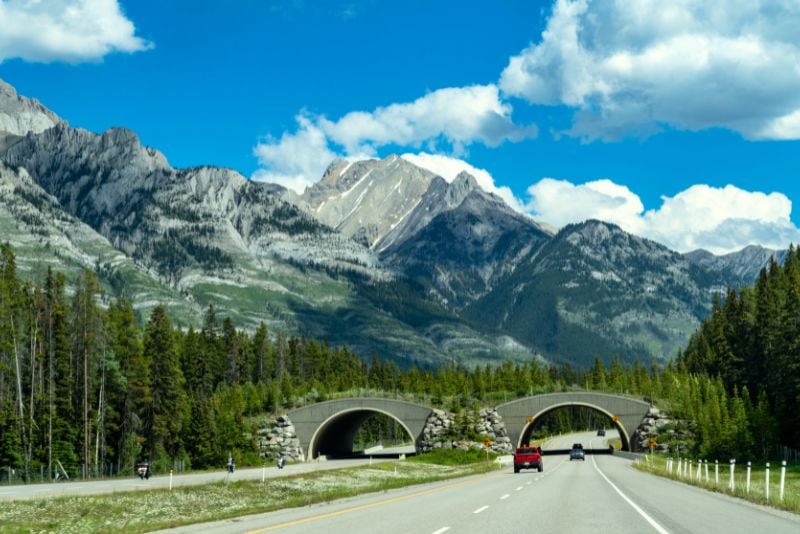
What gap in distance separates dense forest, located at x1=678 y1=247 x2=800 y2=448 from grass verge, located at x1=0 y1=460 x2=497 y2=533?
5924cm

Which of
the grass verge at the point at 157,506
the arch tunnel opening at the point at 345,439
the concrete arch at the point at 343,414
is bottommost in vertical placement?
the arch tunnel opening at the point at 345,439

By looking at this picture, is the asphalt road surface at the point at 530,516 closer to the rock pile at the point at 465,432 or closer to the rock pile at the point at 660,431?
the rock pile at the point at 660,431

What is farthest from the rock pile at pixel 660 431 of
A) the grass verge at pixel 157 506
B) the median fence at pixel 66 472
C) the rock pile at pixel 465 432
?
the grass verge at pixel 157 506

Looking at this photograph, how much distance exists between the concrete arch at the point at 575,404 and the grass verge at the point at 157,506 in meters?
64.3

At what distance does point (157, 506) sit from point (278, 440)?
77258 millimetres

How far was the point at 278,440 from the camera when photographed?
344ft

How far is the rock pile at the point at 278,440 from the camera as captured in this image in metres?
104

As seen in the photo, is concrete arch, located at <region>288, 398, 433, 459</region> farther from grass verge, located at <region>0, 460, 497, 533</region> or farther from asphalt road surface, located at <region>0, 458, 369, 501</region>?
grass verge, located at <region>0, 460, 497, 533</region>

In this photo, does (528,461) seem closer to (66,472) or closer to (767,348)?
(66,472)

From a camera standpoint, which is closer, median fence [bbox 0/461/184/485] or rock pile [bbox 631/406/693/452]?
median fence [bbox 0/461/184/485]

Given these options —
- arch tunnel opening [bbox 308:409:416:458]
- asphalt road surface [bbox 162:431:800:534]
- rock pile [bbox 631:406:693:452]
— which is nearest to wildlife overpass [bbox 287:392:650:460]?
arch tunnel opening [bbox 308:409:416:458]

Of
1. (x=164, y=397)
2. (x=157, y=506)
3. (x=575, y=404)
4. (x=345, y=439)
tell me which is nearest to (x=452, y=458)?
(x=575, y=404)

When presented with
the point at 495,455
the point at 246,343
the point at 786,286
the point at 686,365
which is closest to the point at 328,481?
the point at 495,455

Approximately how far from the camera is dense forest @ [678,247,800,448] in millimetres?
86375
